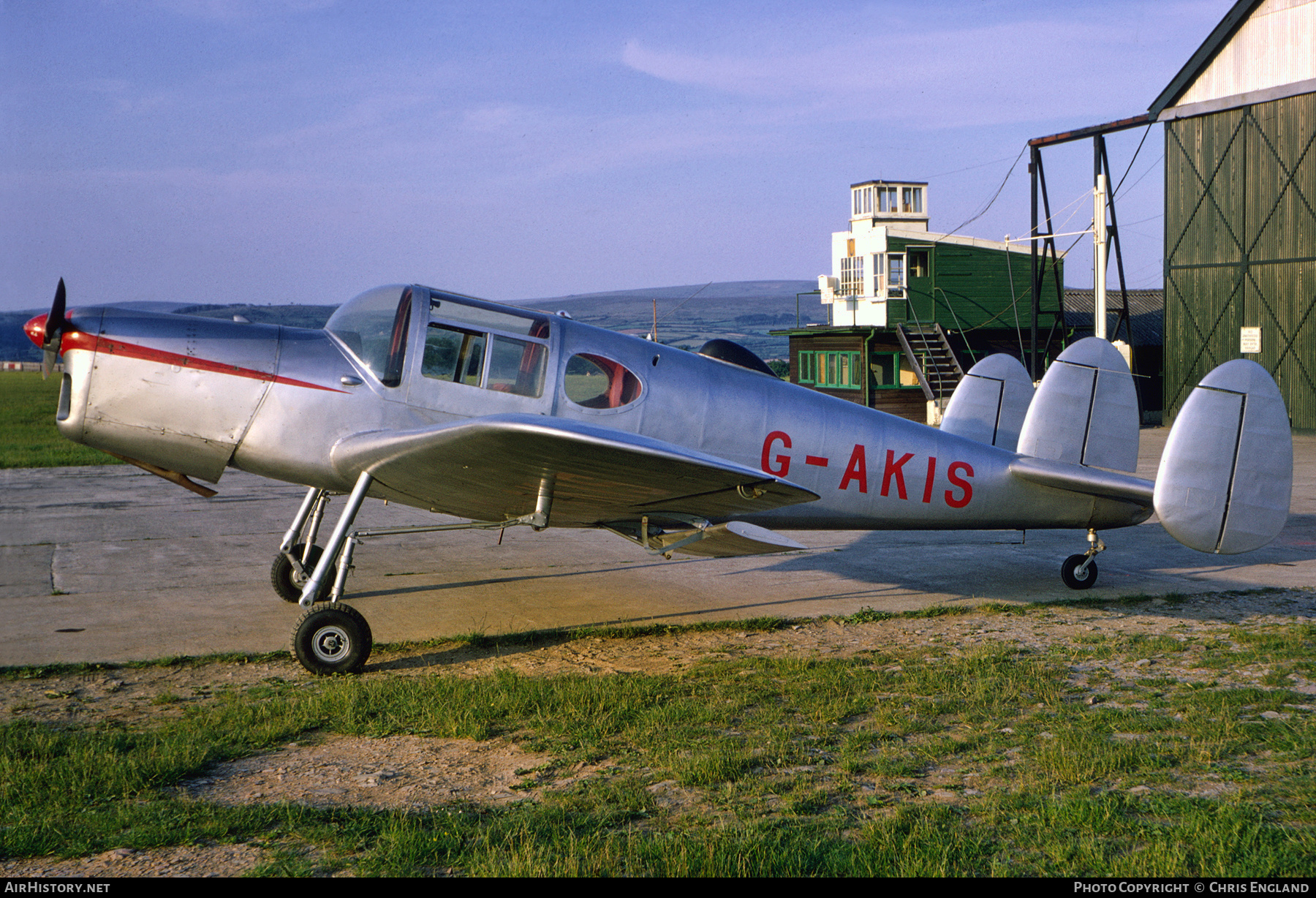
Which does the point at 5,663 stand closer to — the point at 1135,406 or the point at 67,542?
the point at 67,542

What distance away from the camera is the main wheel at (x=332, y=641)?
20.7 ft

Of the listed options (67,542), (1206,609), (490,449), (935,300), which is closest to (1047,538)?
(1206,609)

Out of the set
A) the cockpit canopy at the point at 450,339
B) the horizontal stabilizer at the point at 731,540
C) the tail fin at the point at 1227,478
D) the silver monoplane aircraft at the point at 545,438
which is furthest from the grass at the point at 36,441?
the tail fin at the point at 1227,478

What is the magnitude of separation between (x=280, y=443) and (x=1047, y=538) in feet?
29.7

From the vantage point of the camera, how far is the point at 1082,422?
8.66m

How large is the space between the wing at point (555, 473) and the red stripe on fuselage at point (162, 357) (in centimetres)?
59

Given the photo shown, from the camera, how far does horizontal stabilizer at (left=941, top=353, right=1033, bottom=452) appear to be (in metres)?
9.41

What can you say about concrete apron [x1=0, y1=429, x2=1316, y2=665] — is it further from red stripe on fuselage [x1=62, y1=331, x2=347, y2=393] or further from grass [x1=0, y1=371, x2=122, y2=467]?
red stripe on fuselage [x1=62, y1=331, x2=347, y2=393]

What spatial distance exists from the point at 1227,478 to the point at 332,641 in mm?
6263

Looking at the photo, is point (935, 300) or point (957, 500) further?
point (935, 300)

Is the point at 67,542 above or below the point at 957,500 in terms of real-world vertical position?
below

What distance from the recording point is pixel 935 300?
117 feet

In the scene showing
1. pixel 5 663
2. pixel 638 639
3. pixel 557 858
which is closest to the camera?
pixel 557 858

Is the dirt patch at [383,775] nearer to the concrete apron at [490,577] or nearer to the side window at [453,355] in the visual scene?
the concrete apron at [490,577]
